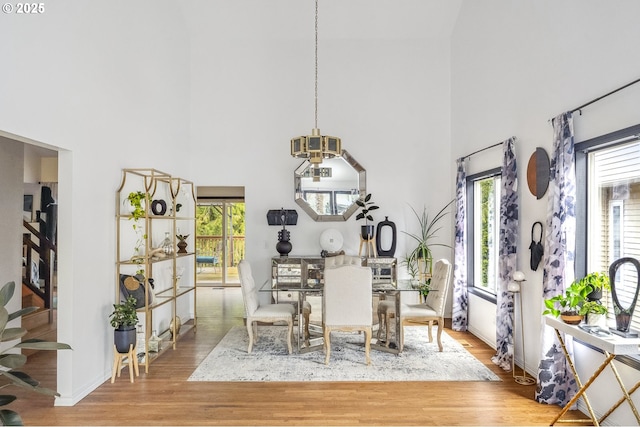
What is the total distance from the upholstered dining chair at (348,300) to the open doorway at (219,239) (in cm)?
558

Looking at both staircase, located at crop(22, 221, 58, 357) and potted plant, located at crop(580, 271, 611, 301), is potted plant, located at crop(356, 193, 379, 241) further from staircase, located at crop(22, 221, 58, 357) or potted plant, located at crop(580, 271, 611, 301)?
staircase, located at crop(22, 221, 58, 357)

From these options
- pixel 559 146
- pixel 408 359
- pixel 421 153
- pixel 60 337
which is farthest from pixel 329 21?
pixel 60 337

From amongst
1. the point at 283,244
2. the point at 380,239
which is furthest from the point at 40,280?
the point at 380,239

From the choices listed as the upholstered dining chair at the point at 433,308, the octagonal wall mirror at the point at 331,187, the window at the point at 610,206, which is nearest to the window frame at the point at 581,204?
the window at the point at 610,206

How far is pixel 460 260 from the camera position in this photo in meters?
5.36

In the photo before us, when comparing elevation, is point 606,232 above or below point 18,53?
below

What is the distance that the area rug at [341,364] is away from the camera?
369 cm

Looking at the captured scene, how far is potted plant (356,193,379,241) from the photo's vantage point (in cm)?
579

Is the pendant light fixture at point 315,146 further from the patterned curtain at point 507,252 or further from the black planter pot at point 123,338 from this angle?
the black planter pot at point 123,338

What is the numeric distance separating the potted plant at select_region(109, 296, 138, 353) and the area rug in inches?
27.8

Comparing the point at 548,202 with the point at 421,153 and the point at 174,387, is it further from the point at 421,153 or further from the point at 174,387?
the point at 174,387

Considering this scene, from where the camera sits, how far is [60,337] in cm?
316

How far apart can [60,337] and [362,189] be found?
433 cm

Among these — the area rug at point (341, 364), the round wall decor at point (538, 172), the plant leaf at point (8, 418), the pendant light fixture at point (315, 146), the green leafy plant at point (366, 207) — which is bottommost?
the area rug at point (341, 364)
